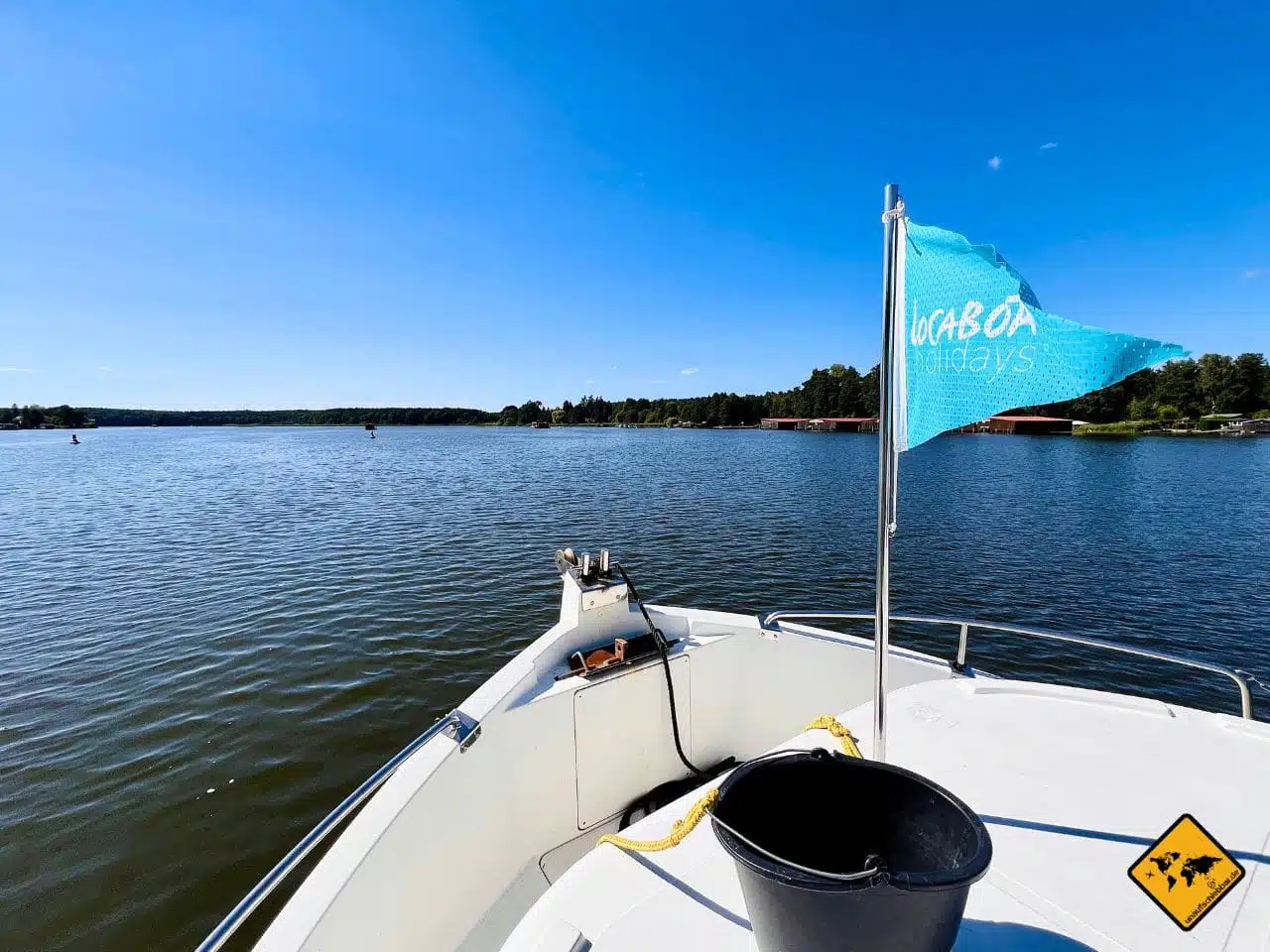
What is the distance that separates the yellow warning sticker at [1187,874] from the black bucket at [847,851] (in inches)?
26.5

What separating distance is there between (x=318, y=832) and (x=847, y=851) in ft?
6.55

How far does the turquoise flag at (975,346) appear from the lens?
1720 millimetres

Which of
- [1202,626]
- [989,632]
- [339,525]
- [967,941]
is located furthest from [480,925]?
[339,525]

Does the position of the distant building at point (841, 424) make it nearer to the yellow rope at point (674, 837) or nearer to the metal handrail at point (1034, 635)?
the metal handrail at point (1034, 635)

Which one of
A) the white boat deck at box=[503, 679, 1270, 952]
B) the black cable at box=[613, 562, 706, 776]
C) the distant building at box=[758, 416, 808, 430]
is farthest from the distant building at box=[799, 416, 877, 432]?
the white boat deck at box=[503, 679, 1270, 952]

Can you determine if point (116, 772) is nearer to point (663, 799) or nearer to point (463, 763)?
point (463, 763)

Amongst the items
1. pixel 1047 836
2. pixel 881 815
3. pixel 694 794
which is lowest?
pixel 694 794

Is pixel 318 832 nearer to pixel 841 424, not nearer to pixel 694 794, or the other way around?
pixel 694 794

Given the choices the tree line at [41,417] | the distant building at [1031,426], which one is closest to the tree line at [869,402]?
the distant building at [1031,426]

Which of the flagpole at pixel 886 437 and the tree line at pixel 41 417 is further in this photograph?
the tree line at pixel 41 417

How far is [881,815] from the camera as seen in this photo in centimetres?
157

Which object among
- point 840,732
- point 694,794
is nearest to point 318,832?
point 694,794

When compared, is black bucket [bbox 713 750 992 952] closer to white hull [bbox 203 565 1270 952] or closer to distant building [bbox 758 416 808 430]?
white hull [bbox 203 565 1270 952]

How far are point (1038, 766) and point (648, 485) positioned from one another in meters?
23.0
